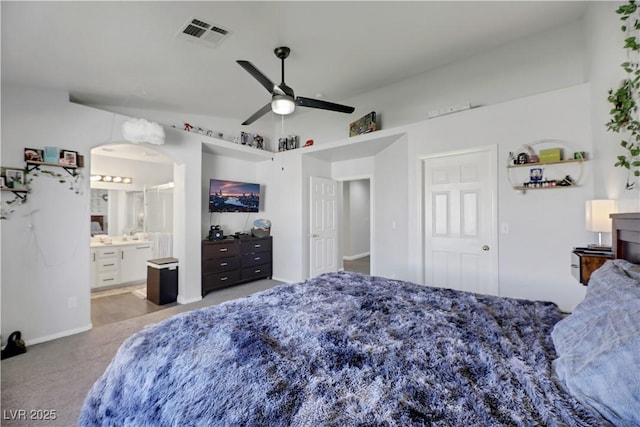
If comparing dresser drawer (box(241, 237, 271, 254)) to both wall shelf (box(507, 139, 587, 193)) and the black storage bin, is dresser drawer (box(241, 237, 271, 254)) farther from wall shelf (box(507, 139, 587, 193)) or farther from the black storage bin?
wall shelf (box(507, 139, 587, 193))

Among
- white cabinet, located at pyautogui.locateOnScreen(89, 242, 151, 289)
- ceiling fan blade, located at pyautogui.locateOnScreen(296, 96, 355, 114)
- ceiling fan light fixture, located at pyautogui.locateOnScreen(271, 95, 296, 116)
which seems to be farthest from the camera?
white cabinet, located at pyautogui.locateOnScreen(89, 242, 151, 289)

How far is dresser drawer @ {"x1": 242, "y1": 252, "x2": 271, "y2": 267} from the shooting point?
4930mm

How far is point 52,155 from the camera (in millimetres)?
2855

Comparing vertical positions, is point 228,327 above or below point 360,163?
below

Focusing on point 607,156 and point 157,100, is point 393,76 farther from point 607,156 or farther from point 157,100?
point 157,100

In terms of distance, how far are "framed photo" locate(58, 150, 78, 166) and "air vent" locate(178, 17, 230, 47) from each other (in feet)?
5.85

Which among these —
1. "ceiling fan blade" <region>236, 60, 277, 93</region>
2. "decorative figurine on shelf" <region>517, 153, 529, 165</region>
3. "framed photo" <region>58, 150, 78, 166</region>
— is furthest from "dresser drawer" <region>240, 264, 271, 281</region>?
"decorative figurine on shelf" <region>517, 153, 529, 165</region>

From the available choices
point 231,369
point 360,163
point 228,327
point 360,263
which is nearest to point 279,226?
point 360,163

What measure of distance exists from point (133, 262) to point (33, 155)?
2856 mm

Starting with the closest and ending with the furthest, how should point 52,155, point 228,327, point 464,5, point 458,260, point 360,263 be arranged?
point 228,327 < point 464,5 < point 52,155 < point 458,260 < point 360,263

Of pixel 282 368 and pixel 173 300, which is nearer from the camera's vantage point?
pixel 282 368

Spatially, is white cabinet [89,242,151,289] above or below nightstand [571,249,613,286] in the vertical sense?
below

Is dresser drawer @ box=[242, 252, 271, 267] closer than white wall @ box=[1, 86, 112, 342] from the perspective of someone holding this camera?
No

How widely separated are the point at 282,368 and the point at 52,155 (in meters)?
3.45
